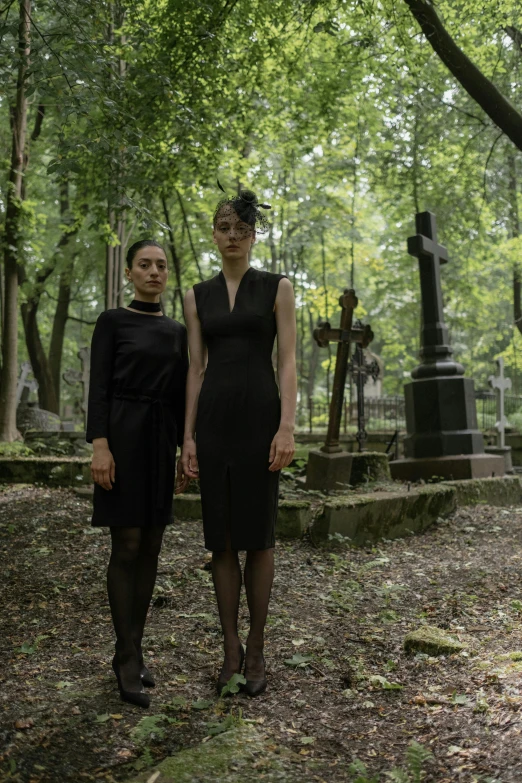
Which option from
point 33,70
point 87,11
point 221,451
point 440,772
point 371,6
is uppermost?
point 371,6

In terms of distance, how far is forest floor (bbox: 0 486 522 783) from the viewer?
2.63 metres

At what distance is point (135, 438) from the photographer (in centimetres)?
320

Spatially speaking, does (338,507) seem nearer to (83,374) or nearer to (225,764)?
(225,764)

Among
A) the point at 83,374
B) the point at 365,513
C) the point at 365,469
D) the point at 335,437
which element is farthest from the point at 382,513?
the point at 83,374

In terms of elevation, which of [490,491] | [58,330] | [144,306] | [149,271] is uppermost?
[58,330]

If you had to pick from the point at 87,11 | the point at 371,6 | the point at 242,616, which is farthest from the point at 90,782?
the point at 371,6

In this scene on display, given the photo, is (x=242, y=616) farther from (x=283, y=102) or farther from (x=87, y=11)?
(x=283, y=102)

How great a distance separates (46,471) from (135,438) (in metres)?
6.07

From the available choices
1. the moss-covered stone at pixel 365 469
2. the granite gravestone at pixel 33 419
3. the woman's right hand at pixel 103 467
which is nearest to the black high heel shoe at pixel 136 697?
the woman's right hand at pixel 103 467

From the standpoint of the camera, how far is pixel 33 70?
17.2ft

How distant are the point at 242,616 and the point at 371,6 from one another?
253 inches

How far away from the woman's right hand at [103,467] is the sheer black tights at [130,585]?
8.2 inches

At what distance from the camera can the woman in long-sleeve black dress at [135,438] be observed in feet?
10.4

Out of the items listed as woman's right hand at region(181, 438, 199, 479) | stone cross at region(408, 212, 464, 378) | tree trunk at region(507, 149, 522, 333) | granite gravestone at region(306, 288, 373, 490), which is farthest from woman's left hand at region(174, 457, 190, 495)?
tree trunk at region(507, 149, 522, 333)
